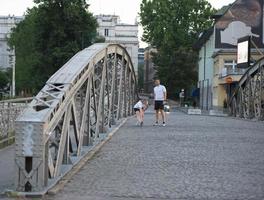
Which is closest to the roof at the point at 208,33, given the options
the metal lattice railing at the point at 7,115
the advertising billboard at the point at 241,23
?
the advertising billboard at the point at 241,23

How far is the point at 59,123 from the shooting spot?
398 inches

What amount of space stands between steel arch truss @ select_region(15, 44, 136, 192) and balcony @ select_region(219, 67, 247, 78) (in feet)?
175

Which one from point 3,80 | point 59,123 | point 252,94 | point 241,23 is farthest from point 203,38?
Answer: point 59,123

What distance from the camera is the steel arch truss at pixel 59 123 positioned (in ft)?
28.1

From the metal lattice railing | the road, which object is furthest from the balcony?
the metal lattice railing

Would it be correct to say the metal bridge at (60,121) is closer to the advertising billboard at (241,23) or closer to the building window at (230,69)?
the building window at (230,69)

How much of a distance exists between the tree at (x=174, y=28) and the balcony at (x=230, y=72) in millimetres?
16909

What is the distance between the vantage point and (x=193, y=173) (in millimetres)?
10617

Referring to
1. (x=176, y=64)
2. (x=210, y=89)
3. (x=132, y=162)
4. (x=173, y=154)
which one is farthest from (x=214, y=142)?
(x=176, y=64)

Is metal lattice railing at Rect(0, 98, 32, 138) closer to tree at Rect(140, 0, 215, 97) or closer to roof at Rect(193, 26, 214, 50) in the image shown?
roof at Rect(193, 26, 214, 50)

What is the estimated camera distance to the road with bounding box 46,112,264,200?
29.1ft

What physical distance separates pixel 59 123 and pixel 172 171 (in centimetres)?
217

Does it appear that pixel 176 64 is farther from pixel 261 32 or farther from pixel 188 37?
pixel 261 32

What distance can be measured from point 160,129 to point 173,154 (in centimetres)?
721
